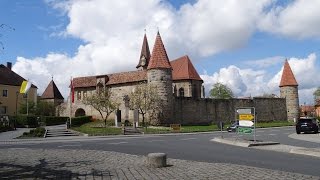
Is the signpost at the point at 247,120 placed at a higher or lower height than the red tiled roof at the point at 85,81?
lower

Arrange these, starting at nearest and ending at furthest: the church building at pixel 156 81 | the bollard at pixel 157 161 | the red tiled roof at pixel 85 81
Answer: the bollard at pixel 157 161 < the church building at pixel 156 81 < the red tiled roof at pixel 85 81

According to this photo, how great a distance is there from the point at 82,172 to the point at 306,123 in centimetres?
2878

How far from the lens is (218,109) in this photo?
6662 cm

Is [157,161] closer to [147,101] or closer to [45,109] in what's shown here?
[147,101]

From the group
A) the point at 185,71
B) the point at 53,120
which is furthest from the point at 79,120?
the point at 185,71

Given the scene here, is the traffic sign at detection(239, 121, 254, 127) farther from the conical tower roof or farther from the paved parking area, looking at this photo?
the conical tower roof

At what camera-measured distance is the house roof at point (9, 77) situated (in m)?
79.3

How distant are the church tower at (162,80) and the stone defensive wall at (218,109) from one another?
2619 mm

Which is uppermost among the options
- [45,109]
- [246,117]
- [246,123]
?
[45,109]

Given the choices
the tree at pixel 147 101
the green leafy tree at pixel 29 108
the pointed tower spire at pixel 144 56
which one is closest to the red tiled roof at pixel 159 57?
the tree at pixel 147 101

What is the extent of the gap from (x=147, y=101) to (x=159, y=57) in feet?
23.4

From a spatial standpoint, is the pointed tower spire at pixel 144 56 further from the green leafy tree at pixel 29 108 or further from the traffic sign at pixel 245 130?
the traffic sign at pixel 245 130

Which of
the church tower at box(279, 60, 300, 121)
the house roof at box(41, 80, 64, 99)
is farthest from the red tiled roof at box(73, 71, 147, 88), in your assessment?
the church tower at box(279, 60, 300, 121)

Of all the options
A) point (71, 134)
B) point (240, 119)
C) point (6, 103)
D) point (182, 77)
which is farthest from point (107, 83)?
point (240, 119)
